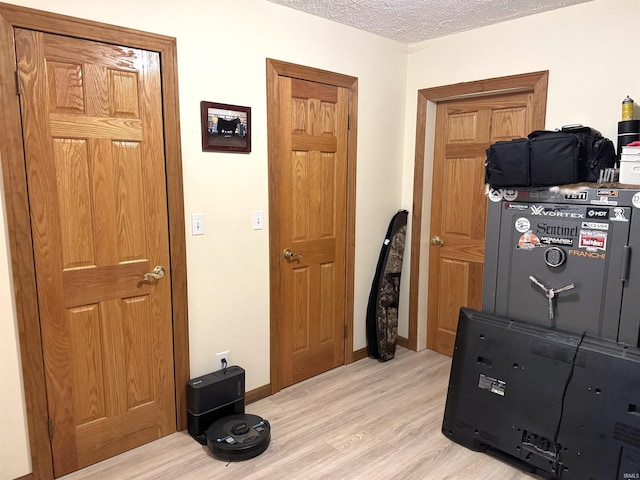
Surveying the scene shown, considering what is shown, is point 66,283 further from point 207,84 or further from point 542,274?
point 542,274

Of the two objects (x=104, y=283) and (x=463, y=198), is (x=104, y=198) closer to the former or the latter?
(x=104, y=283)

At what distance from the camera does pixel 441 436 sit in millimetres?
2531

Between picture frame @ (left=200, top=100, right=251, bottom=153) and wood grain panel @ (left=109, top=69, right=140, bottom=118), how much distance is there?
349 mm

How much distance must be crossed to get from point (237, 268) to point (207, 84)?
1.08 m

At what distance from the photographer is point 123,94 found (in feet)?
6.98

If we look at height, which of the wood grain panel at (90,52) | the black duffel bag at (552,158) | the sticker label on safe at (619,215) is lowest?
the sticker label on safe at (619,215)

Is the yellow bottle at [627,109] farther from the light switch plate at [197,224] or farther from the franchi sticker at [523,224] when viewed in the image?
the light switch plate at [197,224]

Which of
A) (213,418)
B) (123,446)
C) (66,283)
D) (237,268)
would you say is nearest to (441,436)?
(213,418)

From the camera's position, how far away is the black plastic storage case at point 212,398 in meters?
2.44

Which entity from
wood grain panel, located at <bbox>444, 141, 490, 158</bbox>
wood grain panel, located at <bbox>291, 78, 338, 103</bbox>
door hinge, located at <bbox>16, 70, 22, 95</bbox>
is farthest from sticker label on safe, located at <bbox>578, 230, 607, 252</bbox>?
door hinge, located at <bbox>16, 70, 22, 95</bbox>

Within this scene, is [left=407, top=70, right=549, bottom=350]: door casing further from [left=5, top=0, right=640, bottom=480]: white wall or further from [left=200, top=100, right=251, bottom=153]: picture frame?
[left=200, top=100, right=251, bottom=153]: picture frame

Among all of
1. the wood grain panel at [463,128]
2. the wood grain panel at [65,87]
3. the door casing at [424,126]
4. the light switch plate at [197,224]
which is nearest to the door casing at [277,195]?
the light switch plate at [197,224]

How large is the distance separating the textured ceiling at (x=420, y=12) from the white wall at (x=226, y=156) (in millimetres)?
124

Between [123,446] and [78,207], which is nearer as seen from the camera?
[78,207]
